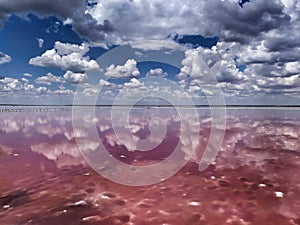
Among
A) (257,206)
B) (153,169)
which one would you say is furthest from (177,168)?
(257,206)

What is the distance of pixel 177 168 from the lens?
17.0m

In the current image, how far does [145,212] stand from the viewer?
10.3 m

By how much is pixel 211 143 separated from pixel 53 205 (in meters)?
17.3

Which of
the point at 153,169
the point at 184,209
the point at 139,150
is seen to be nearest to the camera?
the point at 184,209

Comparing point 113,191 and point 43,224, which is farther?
point 113,191

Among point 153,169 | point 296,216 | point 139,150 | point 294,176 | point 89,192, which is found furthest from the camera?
point 139,150

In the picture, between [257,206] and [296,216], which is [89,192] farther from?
[296,216]

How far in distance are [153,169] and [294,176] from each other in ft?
25.5

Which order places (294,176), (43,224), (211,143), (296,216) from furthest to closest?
(211,143) < (294,176) < (296,216) < (43,224)

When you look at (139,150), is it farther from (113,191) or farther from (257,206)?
(257,206)

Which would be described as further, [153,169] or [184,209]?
[153,169]

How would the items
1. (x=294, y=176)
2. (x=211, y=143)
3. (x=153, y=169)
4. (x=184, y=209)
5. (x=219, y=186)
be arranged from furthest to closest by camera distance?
(x=211, y=143) < (x=153, y=169) < (x=294, y=176) < (x=219, y=186) < (x=184, y=209)

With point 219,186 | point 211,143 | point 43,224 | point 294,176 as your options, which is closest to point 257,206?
point 219,186

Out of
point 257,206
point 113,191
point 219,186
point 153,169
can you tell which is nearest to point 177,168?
point 153,169
